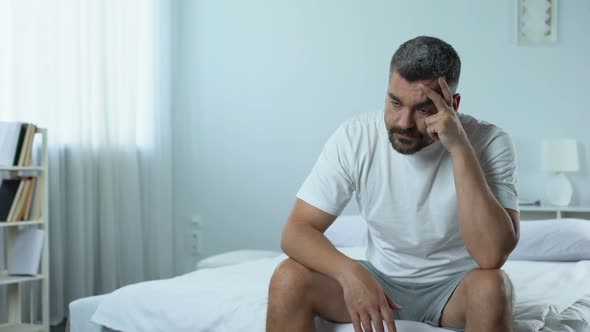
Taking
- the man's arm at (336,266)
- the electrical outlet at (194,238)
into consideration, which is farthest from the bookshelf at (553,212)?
the man's arm at (336,266)

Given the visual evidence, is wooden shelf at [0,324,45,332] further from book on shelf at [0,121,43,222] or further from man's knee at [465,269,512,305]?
man's knee at [465,269,512,305]

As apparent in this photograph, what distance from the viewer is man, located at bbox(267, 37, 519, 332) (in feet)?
5.00

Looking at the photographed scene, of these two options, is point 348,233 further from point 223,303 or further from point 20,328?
point 20,328

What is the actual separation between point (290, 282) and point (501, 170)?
53 cm

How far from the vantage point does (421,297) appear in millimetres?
1668

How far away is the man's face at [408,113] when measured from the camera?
1.59 metres

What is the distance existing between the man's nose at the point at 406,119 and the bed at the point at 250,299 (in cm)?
42

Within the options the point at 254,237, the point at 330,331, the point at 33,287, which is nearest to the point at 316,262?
the point at 330,331

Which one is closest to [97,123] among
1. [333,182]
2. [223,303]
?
[223,303]

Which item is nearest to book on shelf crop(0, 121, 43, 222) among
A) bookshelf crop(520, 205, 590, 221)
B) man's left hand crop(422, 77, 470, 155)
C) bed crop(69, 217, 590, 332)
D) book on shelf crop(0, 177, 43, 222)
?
book on shelf crop(0, 177, 43, 222)

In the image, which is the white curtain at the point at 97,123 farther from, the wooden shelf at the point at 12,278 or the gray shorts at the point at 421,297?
the gray shorts at the point at 421,297

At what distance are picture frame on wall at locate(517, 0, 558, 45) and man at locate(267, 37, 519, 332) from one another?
224 centimetres

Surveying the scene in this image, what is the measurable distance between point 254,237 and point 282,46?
1.09m

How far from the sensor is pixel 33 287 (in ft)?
11.4
